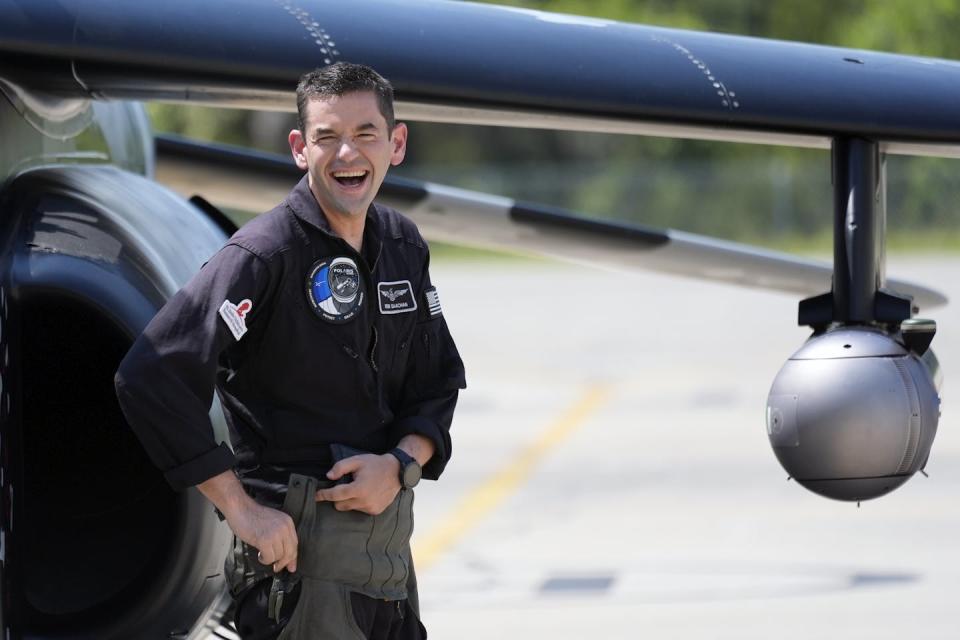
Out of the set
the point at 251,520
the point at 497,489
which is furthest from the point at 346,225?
the point at 497,489

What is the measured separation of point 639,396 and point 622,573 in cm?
827

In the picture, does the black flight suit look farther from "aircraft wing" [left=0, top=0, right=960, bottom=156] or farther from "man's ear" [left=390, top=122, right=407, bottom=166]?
"aircraft wing" [left=0, top=0, right=960, bottom=156]

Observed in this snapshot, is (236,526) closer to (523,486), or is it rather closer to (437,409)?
(437,409)

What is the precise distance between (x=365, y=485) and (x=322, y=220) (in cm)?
55

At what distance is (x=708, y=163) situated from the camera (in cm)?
4691

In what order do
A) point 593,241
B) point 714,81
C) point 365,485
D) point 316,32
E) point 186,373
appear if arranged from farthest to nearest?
1. point 593,241
2. point 714,81
3. point 316,32
4. point 365,485
5. point 186,373

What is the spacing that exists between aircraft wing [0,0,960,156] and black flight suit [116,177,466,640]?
2.16 ft

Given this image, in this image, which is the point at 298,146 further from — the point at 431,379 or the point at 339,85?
the point at 431,379

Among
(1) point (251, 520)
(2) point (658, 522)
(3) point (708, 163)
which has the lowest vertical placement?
(1) point (251, 520)

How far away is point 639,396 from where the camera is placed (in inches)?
682

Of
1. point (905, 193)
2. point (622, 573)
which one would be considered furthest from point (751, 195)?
point (622, 573)

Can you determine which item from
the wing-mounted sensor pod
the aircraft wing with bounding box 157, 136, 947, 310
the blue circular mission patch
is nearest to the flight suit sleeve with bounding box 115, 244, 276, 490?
the blue circular mission patch

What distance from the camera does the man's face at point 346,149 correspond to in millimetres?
3412

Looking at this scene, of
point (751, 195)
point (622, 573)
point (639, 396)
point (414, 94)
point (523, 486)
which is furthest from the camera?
point (751, 195)
